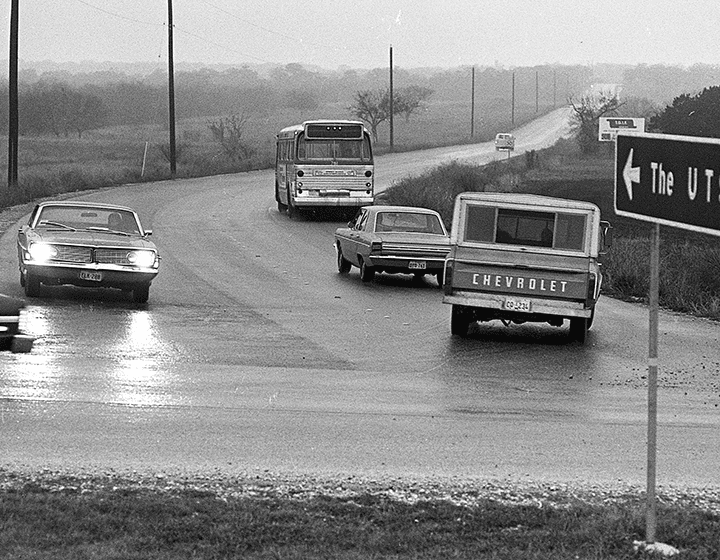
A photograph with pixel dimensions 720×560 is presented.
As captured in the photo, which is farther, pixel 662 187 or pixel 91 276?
pixel 91 276

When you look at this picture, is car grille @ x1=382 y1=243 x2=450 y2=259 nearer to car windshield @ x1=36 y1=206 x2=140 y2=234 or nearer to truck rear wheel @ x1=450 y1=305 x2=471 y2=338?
car windshield @ x1=36 y1=206 x2=140 y2=234

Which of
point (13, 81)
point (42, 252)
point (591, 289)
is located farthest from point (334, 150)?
point (591, 289)

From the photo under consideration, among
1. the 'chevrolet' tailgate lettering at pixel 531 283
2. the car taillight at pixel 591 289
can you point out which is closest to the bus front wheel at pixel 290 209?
the 'chevrolet' tailgate lettering at pixel 531 283

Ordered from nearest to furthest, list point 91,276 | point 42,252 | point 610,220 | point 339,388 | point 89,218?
point 339,388 → point 42,252 → point 91,276 → point 89,218 → point 610,220

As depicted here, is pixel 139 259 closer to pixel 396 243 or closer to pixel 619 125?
Answer: pixel 396 243

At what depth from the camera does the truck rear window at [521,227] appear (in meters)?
17.1

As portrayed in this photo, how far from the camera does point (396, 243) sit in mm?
23609

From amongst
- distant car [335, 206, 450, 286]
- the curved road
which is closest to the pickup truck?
the curved road

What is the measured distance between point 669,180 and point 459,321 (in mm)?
A: 10583

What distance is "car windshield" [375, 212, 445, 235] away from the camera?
24641mm

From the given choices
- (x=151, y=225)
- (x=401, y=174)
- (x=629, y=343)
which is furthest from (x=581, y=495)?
(x=401, y=174)

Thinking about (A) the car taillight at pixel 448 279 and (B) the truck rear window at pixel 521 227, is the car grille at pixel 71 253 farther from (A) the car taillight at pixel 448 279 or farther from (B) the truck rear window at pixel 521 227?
(B) the truck rear window at pixel 521 227

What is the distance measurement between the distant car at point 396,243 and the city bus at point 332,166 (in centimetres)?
1430

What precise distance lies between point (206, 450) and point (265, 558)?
2.80m
